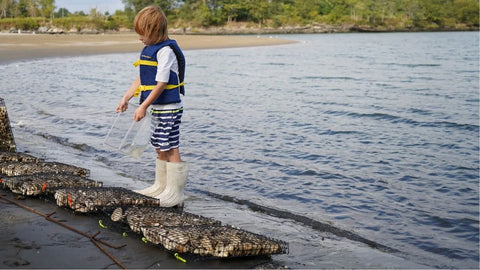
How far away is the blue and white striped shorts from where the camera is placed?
207 inches

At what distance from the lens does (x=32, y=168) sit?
6.26 meters

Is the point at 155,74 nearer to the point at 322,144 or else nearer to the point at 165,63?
the point at 165,63

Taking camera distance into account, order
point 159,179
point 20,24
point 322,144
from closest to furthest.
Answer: point 159,179 < point 322,144 < point 20,24

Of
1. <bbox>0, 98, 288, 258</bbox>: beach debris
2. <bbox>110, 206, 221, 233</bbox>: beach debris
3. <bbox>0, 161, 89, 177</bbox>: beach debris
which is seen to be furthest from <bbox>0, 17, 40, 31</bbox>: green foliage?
<bbox>110, 206, 221, 233</bbox>: beach debris

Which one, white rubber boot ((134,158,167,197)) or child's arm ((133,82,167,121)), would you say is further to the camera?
white rubber boot ((134,158,167,197))

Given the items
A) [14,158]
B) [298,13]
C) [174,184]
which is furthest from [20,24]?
[174,184]

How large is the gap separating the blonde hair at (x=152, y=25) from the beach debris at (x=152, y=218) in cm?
165

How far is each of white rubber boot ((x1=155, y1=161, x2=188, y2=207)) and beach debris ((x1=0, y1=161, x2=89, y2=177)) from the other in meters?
1.50

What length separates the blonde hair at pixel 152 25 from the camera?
5094 millimetres

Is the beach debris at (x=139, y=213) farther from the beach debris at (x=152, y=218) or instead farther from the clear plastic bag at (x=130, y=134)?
the clear plastic bag at (x=130, y=134)

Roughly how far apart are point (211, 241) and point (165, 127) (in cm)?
156

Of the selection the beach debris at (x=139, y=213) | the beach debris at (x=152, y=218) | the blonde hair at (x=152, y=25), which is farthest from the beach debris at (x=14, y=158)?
the blonde hair at (x=152, y=25)

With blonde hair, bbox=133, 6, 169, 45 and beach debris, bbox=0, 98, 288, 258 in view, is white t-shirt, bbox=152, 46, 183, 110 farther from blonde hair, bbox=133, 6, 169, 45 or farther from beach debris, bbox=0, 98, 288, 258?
beach debris, bbox=0, 98, 288, 258

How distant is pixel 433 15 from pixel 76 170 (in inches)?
6087
